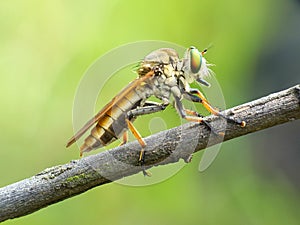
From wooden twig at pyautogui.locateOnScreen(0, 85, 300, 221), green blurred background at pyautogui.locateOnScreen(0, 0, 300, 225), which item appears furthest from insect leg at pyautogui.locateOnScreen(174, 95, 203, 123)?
green blurred background at pyautogui.locateOnScreen(0, 0, 300, 225)

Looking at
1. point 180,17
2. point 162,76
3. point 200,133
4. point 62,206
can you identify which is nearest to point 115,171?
point 200,133

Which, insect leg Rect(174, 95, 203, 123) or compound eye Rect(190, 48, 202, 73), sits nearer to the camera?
insect leg Rect(174, 95, 203, 123)

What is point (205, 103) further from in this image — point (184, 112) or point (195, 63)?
point (195, 63)

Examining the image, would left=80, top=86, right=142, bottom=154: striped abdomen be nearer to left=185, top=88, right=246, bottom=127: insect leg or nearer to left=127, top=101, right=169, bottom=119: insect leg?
left=127, top=101, right=169, bottom=119: insect leg

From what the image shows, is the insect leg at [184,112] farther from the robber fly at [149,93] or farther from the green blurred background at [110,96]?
the green blurred background at [110,96]

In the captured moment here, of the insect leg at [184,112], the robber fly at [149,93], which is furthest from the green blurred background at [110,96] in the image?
the insect leg at [184,112]

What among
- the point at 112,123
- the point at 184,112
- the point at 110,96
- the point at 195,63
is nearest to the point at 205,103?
the point at 184,112
